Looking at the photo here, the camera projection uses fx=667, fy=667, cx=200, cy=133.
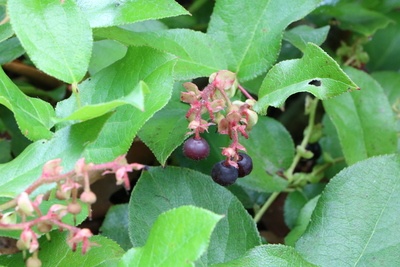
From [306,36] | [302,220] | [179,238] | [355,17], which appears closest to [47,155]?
[179,238]

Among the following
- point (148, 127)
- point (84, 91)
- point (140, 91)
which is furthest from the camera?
point (148, 127)

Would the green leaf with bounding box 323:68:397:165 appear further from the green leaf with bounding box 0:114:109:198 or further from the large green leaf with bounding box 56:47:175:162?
the green leaf with bounding box 0:114:109:198

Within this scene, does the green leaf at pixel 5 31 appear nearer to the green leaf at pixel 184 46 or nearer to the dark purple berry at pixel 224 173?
the green leaf at pixel 184 46

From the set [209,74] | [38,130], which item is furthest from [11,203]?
[209,74]

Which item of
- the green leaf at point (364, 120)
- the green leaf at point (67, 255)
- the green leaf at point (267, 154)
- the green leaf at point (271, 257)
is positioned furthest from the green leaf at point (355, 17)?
the green leaf at point (67, 255)

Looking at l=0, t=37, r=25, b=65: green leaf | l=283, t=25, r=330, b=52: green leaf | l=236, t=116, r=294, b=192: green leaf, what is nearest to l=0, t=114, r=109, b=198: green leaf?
l=0, t=37, r=25, b=65: green leaf

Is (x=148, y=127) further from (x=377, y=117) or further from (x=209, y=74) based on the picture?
Answer: (x=377, y=117)

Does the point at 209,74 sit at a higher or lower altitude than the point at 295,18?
lower

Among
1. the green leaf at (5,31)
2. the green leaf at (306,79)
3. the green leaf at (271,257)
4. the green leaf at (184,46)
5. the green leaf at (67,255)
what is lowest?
the green leaf at (67,255)
